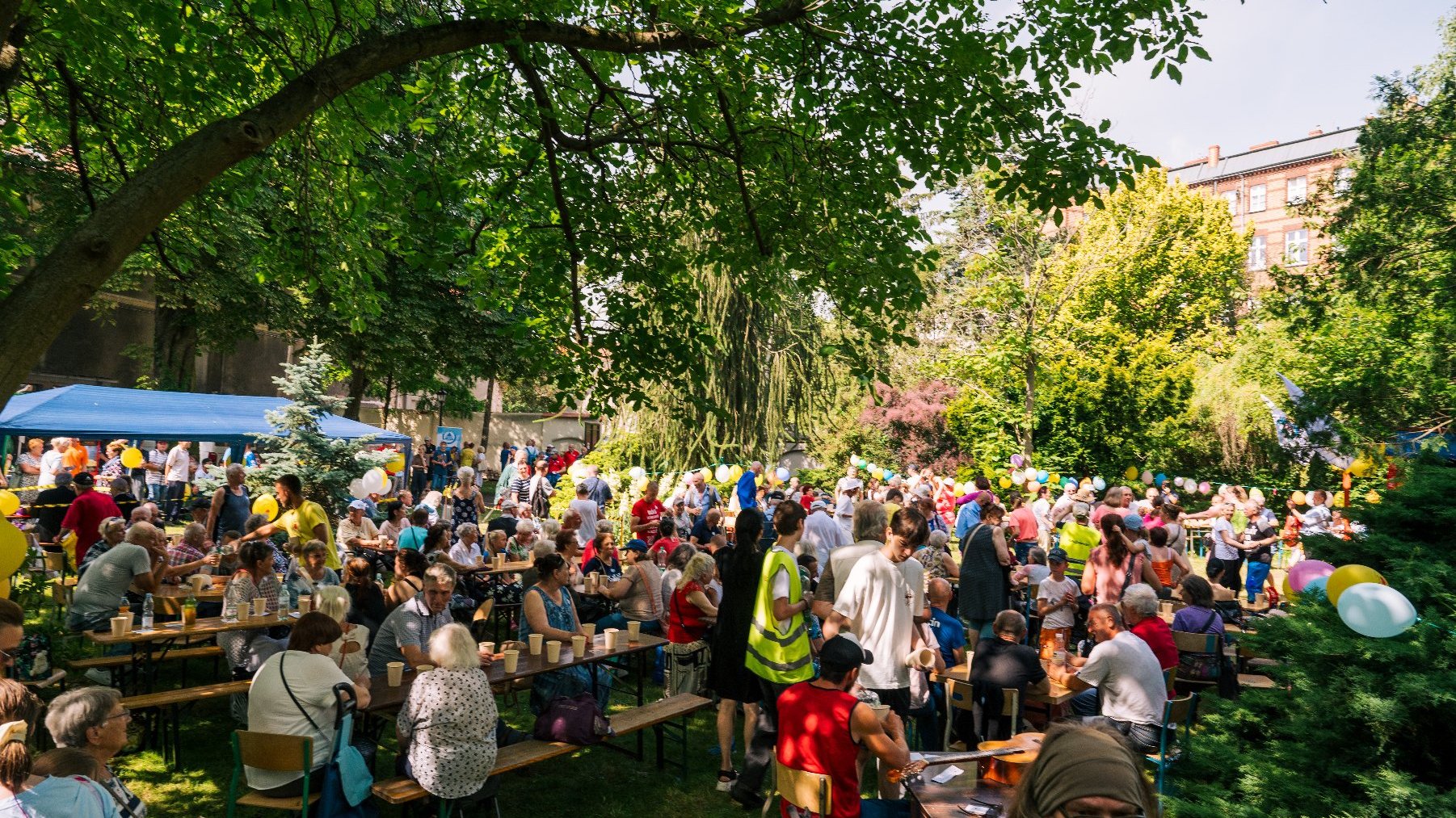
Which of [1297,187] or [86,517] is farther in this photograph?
[1297,187]

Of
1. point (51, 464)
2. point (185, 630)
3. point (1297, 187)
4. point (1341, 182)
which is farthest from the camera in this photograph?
point (1297, 187)

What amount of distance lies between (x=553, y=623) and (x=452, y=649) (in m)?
2.09

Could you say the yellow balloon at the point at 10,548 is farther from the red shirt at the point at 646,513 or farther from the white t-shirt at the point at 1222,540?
the white t-shirt at the point at 1222,540

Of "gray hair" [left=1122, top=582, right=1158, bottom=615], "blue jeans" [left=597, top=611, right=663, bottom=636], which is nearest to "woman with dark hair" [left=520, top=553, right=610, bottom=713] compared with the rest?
"blue jeans" [left=597, top=611, right=663, bottom=636]

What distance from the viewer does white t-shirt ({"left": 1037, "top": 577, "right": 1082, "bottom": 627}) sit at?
25.0ft

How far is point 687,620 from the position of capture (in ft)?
A: 23.9

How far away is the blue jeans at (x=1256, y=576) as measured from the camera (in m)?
12.5

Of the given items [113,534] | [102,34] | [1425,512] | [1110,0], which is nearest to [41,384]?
[113,534]

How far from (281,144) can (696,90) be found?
13.6 feet

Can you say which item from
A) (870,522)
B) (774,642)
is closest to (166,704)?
(774,642)

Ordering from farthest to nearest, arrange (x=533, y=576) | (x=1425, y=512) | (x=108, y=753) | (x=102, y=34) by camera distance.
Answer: (x=533, y=576) → (x=102, y=34) → (x=108, y=753) → (x=1425, y=512)

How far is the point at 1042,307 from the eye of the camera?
24.8 meters

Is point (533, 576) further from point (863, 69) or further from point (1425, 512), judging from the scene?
point (1425, 512)

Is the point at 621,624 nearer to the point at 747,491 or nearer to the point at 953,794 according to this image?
the point at 953,794
